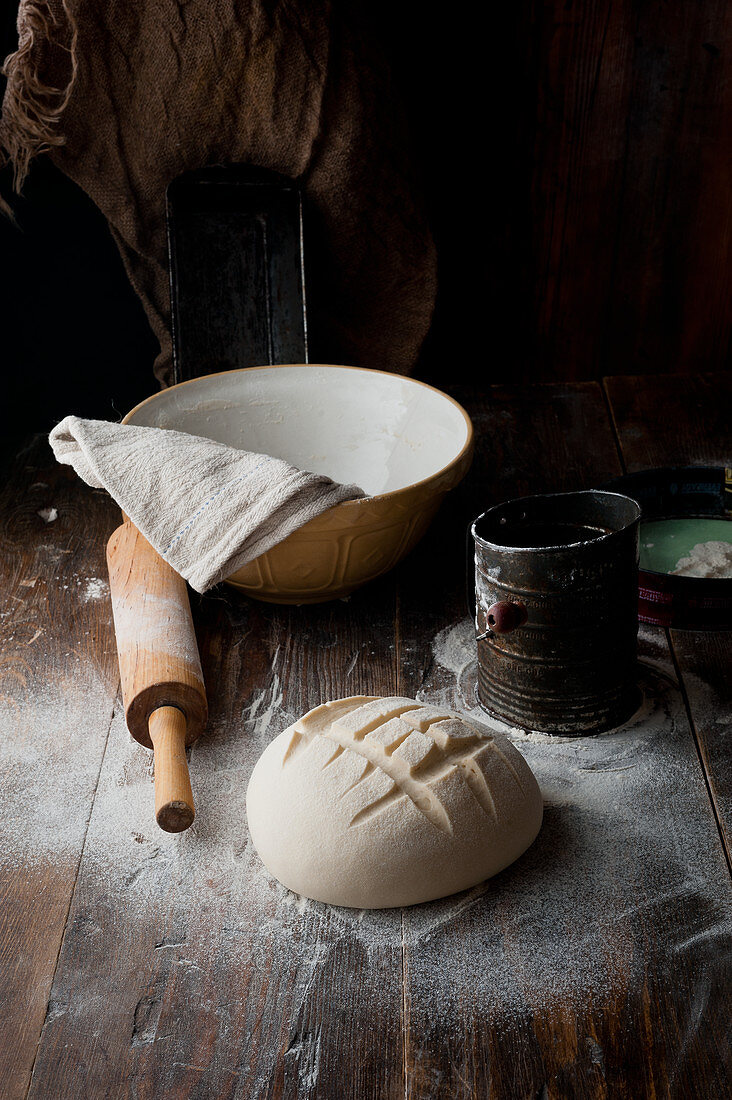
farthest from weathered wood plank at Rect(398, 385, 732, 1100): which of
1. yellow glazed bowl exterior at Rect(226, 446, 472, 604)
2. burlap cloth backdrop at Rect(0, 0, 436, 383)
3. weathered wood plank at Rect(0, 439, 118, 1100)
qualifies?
burlap cloth backdrop at Rect(0, 0, 436, 383)

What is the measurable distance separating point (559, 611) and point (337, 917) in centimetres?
39

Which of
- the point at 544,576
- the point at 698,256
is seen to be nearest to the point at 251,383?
the point at 544,576

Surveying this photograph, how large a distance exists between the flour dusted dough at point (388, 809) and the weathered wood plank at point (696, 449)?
26cm

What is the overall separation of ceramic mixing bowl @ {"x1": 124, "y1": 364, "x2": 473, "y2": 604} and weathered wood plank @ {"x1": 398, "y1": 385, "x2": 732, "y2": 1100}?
0.30m

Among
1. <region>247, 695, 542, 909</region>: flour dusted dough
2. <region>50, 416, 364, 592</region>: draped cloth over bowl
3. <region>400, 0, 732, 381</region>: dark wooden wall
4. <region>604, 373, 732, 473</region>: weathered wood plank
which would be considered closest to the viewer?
<region>247, 695, 542, 909</region>: flour dusted dough

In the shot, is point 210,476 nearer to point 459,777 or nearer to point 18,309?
point 459,777

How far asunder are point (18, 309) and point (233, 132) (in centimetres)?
63

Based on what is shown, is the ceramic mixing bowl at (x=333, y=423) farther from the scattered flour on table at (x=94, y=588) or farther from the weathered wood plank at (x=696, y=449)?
the weathered wood plank at (x=696, y=449)

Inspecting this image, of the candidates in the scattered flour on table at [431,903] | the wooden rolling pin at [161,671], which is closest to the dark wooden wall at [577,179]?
the wooden rolling pin at [161,671]

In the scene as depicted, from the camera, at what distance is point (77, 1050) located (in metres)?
0.81

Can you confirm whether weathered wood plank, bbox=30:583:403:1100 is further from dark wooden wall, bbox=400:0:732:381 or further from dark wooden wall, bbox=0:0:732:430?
dark wooden wall, bbox=400:0:732:381

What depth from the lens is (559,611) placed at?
105 centimetres

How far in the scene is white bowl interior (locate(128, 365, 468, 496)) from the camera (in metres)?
1.52

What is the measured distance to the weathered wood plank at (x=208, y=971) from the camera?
0.79m
